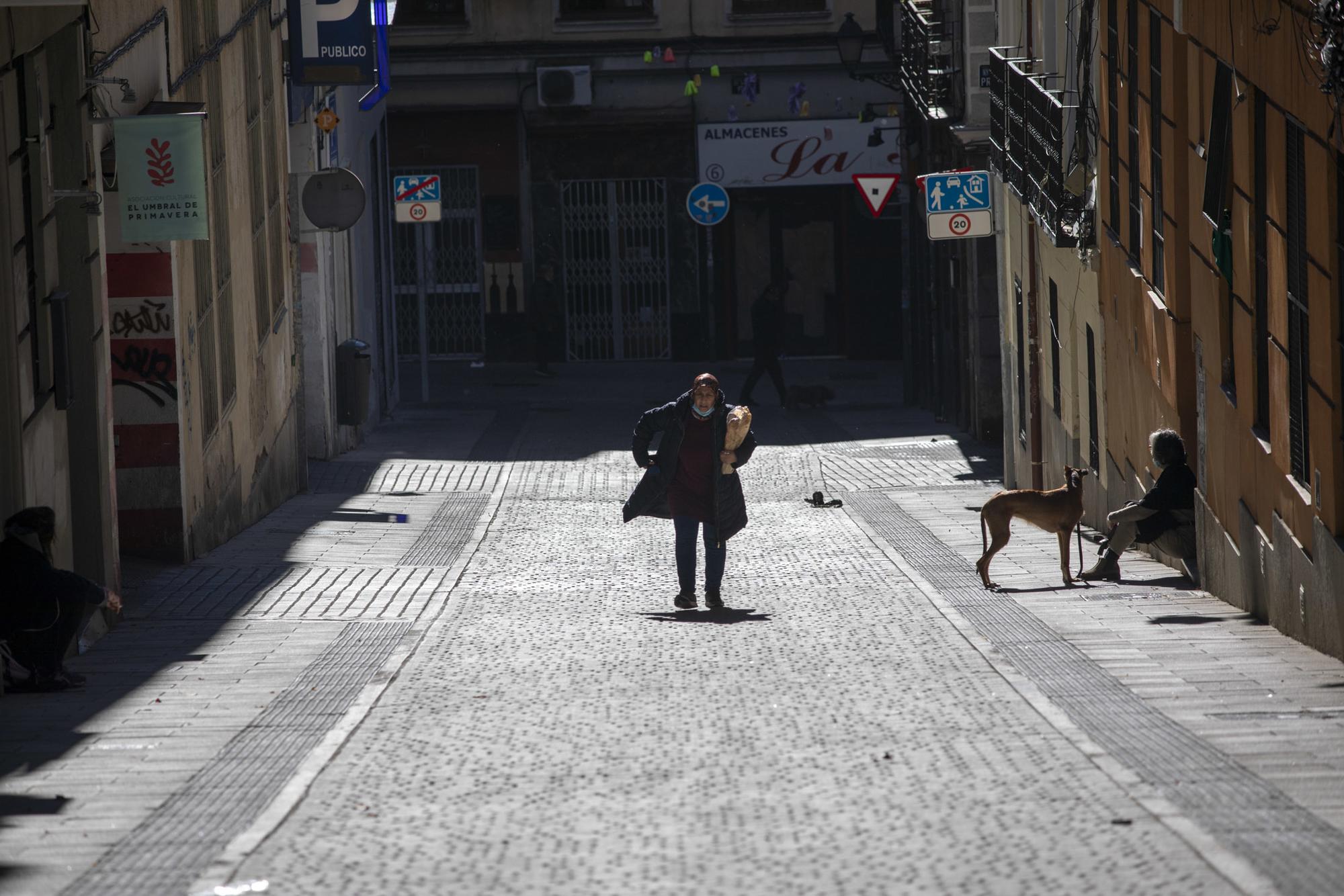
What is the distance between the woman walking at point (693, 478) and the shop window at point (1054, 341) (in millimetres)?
7248

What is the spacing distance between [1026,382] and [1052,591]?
24.6ft

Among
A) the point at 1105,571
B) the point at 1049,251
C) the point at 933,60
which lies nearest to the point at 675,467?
the point at 1105,571

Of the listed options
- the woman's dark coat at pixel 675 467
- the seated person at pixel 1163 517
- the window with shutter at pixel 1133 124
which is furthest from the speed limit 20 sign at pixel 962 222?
the woman's dark coat at pixel 675 467

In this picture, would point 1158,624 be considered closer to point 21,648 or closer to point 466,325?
point 21,648

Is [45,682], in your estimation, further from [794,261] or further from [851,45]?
[794,261]

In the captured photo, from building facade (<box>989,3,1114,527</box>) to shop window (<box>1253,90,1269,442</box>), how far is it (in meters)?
4.93

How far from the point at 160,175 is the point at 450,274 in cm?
2229

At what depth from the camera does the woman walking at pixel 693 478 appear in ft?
44.5

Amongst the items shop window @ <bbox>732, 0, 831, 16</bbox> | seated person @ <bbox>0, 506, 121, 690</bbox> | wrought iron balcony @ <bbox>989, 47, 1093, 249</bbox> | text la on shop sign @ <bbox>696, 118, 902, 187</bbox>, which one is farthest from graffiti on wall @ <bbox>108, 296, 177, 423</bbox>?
shop window @ <bbox>732, 0, 831, 16</bbox>

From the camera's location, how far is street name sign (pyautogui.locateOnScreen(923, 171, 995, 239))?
2292cm

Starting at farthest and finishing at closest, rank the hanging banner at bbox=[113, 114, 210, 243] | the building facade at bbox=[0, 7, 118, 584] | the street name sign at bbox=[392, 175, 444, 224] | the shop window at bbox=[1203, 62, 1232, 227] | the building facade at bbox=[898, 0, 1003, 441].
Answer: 1. the street name sign at bbox=[392, 175, 444, 224]
2. the building facade at bbox=[898, 0, 1003, 441]
3. the hanging banner at bbox=[113, 114, 210, 243]
4. the shop window at bbox=[1203, 62, 1232, 227]
5. the building facade at bbox=[0, 7, 118, 584]

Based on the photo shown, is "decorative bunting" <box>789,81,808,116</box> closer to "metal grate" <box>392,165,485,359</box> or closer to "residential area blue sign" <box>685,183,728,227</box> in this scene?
"residential area blue sign" <box>685,183,728,227</box>

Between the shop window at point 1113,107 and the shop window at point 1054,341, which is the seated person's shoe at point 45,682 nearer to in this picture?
the shop window at point 1113,107

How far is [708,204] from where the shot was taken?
34.2 meters
